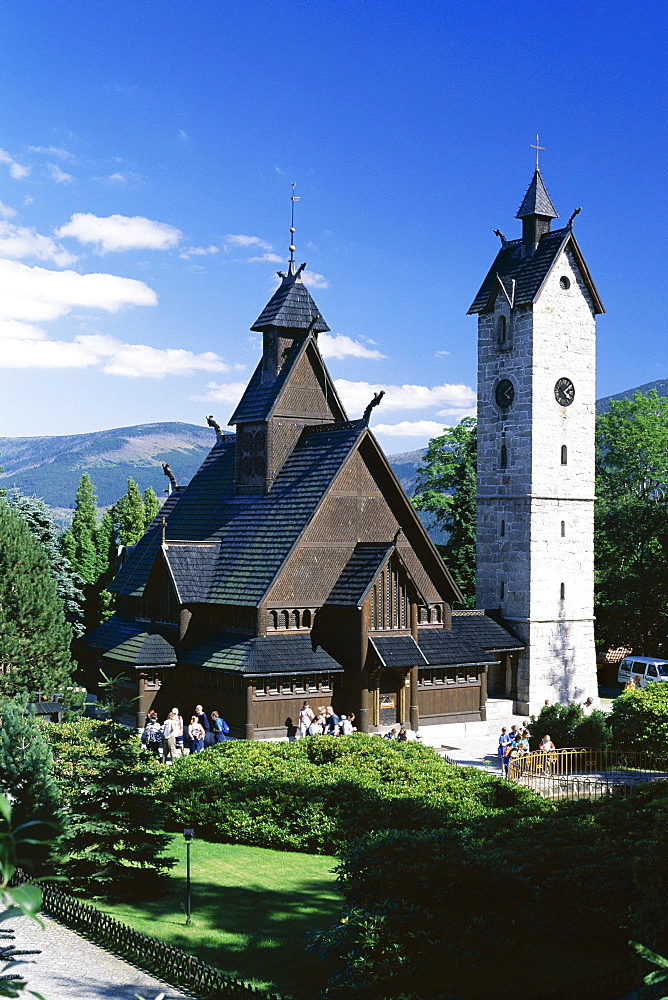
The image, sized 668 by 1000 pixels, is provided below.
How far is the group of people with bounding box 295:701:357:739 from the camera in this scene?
102 ft

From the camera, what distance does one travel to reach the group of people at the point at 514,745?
27.7 m

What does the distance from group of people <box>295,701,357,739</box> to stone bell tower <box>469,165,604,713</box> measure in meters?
10.1

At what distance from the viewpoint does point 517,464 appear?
4134cm

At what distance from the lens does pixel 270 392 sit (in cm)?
3781

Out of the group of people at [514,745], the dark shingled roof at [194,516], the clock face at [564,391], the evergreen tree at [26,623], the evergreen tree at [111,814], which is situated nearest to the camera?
the evergreen tree at [111,814]

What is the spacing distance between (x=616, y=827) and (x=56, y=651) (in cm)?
2042

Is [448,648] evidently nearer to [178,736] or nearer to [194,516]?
[178,736]

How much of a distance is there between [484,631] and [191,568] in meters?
11.0

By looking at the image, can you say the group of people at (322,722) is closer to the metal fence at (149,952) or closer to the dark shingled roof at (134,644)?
the dark shingled roof at (134,644)

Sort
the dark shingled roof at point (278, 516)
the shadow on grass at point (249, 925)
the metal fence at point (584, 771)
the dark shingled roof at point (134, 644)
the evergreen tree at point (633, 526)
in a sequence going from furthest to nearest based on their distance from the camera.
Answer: the evergreen tree at point (633, 526) < the dark shingled roof at point (134, 644) < the dark shingled roof at point (278, 516) < the metal fence at point (584, 771) < the shadow on grass at point (249, 925)

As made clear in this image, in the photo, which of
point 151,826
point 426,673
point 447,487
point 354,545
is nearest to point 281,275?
point 354,545

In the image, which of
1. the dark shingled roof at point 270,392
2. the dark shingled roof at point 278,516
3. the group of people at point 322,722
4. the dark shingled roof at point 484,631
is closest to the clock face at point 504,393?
the dark shingled roof at point 270,392

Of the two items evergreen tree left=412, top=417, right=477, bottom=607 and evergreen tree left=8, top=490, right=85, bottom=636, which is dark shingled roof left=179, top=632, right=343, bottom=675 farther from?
evergreen tree left=412, top=417, right=477, bottom=607

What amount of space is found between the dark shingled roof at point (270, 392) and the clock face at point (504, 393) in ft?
23.7
